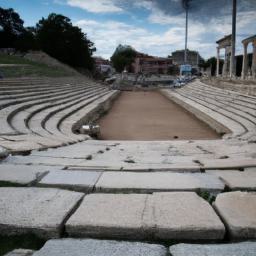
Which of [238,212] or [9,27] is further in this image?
[9,27]

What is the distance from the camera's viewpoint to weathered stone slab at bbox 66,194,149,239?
226 centimetres

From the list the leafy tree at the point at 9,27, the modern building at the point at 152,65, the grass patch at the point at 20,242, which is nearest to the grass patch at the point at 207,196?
the grass patch at the point at 20,242

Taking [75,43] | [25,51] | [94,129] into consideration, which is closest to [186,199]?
[94,129]

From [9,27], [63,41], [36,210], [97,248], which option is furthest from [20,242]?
[9,27]

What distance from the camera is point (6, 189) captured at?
3.02 metres

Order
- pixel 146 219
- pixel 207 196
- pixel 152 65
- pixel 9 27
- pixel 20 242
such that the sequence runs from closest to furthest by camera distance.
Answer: pixel 20 242 → pixel 146 219 → pixel 207 196 → pixel 9 27 → pixel 152 65

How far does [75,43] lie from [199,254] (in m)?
60.2

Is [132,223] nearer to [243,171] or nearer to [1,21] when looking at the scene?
[243,171]

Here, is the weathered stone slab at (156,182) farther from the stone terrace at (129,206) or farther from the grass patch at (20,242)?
the grass patch at (20,242)

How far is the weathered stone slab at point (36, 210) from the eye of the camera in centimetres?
229

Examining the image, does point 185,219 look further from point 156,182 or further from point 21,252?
point 21,252

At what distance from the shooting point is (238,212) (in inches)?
99.9

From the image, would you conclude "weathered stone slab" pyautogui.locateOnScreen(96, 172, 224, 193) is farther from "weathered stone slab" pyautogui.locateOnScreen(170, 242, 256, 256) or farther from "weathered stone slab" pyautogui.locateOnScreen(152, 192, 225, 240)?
"weathered stone slab" pyautogui.locateOnScreen(170, 242, 256, 256)

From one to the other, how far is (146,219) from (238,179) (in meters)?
1.44
